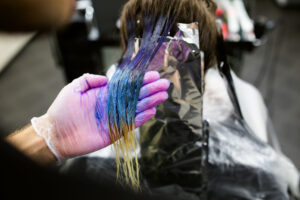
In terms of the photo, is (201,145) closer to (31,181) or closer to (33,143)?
(33,143)

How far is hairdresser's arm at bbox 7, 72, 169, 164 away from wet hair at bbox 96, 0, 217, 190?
14 mm

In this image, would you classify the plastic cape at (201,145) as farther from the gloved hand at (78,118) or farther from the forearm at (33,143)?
the forearm at (33,143)

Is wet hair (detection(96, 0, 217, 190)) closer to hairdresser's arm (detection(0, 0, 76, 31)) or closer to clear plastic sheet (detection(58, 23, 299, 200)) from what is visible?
clear plastic sheet (detection(58, 23, 299, 200))

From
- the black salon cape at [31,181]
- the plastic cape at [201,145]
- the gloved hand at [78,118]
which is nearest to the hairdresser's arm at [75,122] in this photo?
the gloved hand at [78,118]

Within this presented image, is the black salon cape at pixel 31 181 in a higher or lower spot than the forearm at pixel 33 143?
higher

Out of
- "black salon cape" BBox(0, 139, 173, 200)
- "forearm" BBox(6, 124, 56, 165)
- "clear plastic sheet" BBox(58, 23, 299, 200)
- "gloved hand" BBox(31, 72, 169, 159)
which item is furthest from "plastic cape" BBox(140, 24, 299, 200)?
"black salon cape" BBox(0, 139, 173, 200)

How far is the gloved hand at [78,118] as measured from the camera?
52 cm

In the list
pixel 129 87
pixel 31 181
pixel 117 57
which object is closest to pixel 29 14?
pixel 31 181

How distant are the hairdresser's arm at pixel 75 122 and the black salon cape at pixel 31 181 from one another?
9.5 inches

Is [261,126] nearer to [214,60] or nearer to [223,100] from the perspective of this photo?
[223,100]

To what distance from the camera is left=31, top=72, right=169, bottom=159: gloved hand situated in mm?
523

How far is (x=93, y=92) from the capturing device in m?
0.54

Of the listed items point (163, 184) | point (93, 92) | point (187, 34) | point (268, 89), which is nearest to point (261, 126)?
point (163, 184)

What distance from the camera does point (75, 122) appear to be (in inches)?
20.8
